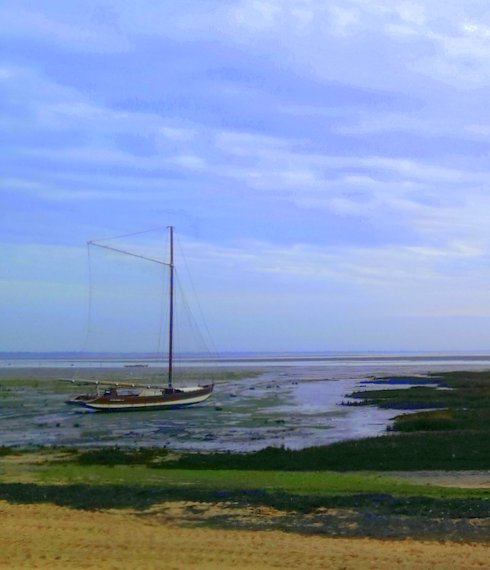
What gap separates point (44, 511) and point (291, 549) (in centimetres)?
566

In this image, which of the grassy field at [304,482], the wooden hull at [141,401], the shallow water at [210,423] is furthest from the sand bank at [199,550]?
the wooden hull at [141,401]

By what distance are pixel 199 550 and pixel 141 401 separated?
3643 cm

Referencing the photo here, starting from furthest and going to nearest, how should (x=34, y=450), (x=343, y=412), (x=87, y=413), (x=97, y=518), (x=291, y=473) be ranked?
(x=87, y=413), (x=343, y=412), (x=34, y=450), (x=291, y=473), (x=97, y=518)

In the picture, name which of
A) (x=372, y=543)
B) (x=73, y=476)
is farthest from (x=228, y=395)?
(x=372, y=543)

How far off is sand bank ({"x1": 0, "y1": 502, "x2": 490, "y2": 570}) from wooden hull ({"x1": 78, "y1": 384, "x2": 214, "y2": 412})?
33678mm

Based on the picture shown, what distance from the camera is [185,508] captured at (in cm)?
1468

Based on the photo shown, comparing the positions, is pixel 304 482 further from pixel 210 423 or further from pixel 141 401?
pixel 141 401

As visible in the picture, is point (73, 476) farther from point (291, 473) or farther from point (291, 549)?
point (291, 549)

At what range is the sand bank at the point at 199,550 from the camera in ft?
34.1

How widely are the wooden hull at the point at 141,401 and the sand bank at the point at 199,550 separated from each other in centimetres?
3368

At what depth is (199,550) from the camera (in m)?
11.2

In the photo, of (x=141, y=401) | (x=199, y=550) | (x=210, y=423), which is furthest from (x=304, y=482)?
(x=141, y=401)

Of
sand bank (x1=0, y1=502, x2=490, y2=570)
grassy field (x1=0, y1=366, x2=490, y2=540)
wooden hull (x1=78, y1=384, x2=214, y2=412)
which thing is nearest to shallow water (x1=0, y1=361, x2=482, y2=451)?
wooden hull (x1=78, y1=384, x2=214, y2=412)

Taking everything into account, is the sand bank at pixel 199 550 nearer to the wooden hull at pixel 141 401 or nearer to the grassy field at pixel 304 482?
the grassy field at pixel 304 482
